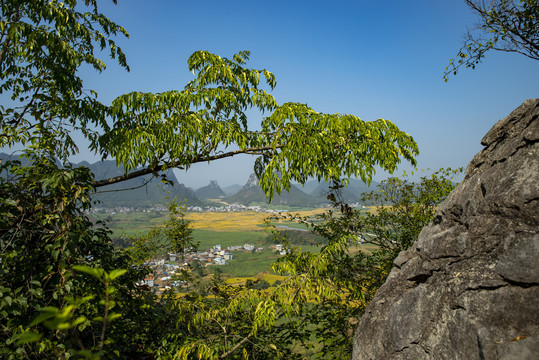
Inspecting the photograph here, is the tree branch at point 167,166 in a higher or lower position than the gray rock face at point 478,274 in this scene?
higher

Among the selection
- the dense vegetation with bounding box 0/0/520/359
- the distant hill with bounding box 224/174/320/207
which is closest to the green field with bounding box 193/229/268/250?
the distant hill with bounding box 224/174/320/207

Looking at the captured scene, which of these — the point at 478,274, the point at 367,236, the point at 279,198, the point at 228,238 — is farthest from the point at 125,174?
the point at 279,198

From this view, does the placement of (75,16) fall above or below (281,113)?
above

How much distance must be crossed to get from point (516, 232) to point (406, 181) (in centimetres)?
523

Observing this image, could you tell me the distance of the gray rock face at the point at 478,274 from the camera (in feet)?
8.09

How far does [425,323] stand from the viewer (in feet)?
10.0

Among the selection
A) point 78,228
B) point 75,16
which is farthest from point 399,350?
point 75,16

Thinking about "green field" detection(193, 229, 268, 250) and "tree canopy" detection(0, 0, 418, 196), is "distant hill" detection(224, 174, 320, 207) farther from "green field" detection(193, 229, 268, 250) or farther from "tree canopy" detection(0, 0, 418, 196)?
"tree canopy" detection(0, 0, 418, 196)

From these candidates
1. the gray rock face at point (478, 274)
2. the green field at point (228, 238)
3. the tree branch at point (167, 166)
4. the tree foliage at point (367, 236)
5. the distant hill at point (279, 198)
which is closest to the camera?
the gray rock face at point (478, 274)

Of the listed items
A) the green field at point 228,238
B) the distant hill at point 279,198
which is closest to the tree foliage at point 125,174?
the green field at point 228,238

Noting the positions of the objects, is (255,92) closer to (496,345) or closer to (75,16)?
(75,16)

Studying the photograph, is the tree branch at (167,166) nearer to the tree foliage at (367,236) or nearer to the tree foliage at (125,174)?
the tree foliage at (125,174)

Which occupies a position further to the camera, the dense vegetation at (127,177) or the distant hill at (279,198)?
the distant hill at (279,198)

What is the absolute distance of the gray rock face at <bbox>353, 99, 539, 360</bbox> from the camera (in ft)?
8.09
